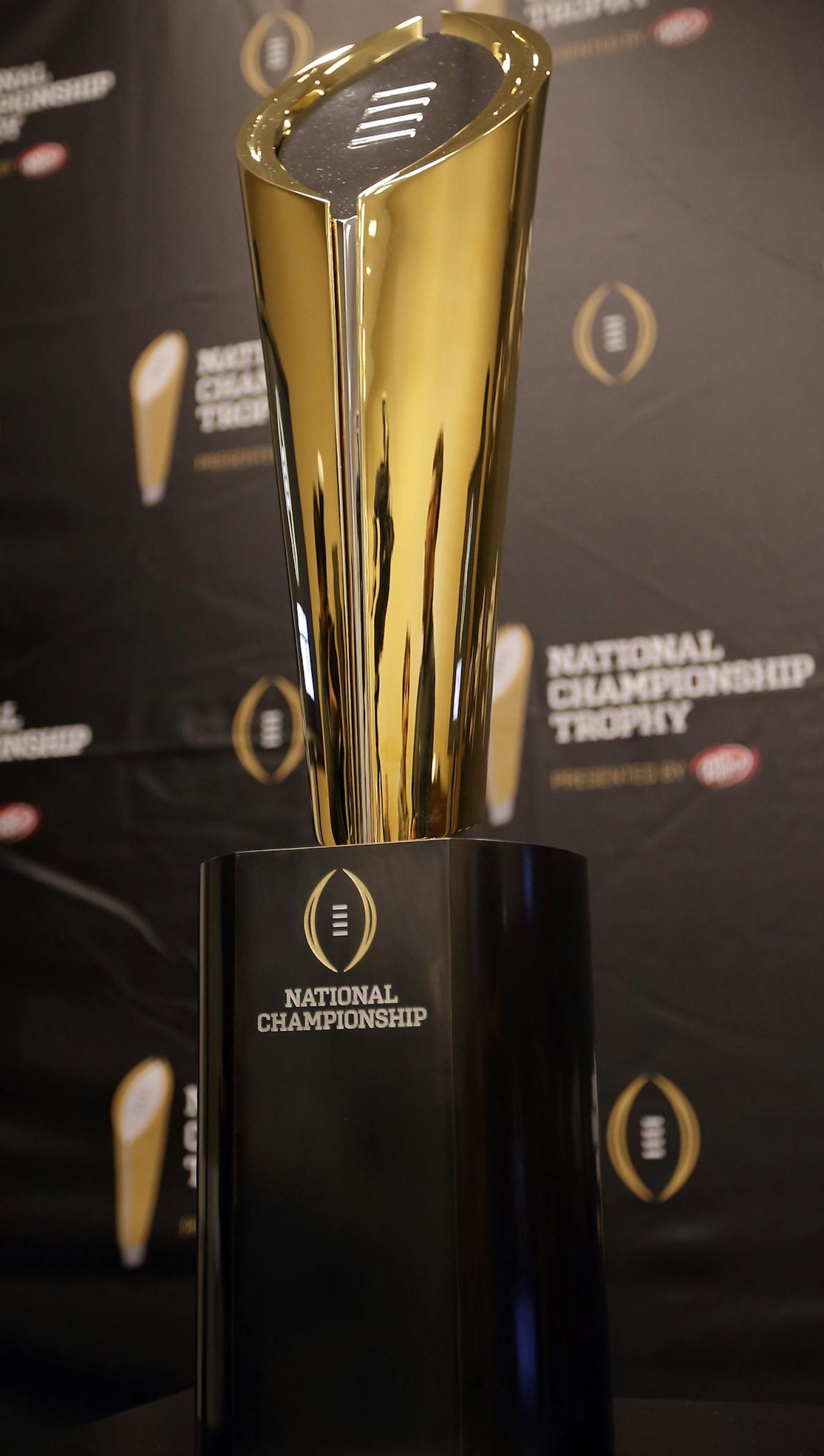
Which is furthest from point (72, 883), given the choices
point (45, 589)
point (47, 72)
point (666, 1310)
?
point (47, 72)

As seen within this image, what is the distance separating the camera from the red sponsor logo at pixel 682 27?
1371 mm

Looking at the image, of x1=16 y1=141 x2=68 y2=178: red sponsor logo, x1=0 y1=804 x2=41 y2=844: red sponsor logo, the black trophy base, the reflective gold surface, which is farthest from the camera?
x1=16 y1=141 x2=68 y2=178: red sponsor logo

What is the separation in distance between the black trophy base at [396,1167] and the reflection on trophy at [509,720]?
0.64 m

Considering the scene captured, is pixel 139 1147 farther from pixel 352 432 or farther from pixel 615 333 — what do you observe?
pixel 615 333

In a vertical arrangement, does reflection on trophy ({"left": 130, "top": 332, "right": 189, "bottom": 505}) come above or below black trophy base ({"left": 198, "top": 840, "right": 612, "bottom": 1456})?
above

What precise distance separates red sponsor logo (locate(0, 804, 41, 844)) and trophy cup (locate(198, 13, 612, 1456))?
2.61ft

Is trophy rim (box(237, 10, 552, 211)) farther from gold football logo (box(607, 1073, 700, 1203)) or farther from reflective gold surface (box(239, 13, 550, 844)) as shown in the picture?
gold football logo (box(607, 1073, 700, 1203))

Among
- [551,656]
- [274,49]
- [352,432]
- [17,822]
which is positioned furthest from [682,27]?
[17,822]

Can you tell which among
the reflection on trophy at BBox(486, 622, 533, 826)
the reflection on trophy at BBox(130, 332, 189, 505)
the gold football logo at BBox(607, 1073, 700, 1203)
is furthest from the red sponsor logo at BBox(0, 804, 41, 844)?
the gold football logo at BBox(607, 1073, 700, 1203)

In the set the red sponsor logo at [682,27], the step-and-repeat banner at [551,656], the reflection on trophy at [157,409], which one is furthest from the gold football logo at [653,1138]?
the red sponsor logo at [682,27]

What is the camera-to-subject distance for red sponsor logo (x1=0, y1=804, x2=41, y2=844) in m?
1.41

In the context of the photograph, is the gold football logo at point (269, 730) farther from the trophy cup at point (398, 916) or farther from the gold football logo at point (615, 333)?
the trophy cup at point (398, 916)

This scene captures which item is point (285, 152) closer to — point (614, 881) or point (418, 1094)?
point (418, 1094)

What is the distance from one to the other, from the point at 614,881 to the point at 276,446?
670mm
